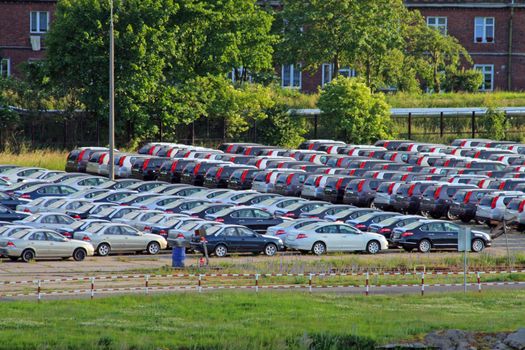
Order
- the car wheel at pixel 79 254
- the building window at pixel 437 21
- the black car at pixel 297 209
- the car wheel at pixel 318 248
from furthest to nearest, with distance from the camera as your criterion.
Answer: the building window at pixel 437 21, the black car at pixel 297 209, the car wheel at pixel 318 248, the car wheel at pixel 79 254

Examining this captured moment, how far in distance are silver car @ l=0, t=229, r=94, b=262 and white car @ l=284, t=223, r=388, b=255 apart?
6.90 m

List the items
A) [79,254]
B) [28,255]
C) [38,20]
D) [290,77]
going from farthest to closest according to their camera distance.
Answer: [290,77], [38,20], [79,254], [28,255]

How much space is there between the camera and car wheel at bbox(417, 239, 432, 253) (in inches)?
1893

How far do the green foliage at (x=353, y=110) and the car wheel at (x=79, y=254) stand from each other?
120 ft

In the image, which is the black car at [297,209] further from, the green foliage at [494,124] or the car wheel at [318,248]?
the green foliage at [494,124]

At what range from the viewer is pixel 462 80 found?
320ft

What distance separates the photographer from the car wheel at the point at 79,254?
4478 centimetres

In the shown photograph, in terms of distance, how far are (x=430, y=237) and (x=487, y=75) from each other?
A: 54.7 m

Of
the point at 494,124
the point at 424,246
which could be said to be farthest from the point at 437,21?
the point at 424,246

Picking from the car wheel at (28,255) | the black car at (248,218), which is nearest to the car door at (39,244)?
the car wheel at (28,255)

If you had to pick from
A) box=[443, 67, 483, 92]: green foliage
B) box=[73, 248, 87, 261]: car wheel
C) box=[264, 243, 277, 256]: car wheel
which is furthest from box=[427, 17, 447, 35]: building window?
Result: box=[73, 248, 87, 261]: car wheel

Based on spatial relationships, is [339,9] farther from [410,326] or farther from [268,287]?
[410,326]

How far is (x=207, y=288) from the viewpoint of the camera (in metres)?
38.0

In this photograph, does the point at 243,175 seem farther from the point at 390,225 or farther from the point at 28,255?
the point at 28,255
